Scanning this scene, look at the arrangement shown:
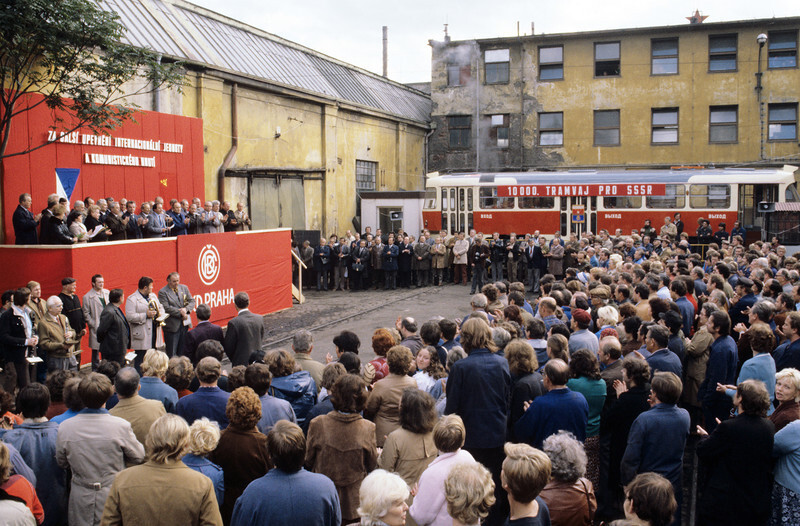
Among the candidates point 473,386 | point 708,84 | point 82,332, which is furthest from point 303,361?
point 708,84

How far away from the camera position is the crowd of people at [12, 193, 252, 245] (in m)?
12.6

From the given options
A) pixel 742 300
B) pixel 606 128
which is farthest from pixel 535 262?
pixel 606 128

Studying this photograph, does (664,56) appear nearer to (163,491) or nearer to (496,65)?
(496,65)

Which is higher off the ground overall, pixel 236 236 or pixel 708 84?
pixel 708 84

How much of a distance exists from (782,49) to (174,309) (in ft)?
102

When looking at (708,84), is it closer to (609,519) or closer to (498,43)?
(498,43)

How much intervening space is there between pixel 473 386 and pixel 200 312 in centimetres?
468

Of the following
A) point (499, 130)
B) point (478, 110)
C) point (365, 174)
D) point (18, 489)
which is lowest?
point (18, 489)

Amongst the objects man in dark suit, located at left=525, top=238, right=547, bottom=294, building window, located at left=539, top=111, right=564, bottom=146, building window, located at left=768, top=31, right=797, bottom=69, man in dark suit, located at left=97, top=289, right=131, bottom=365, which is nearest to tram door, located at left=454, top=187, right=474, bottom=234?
man in dark suit, located at left=525, top=238, right=547, bottom=294

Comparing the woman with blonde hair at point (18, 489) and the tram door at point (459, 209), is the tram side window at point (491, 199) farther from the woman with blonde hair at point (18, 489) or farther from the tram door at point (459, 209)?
the woman with blonde hair at point (18, 489)

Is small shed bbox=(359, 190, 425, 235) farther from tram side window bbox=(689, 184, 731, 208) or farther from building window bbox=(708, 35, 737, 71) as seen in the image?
building window bbox=(708, 35, 737, 71)

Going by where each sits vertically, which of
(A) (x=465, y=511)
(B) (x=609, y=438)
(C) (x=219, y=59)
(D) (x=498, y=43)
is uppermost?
(D) (x=498, y=43)

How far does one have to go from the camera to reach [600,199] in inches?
1051

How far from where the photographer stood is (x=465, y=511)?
3686 mm
